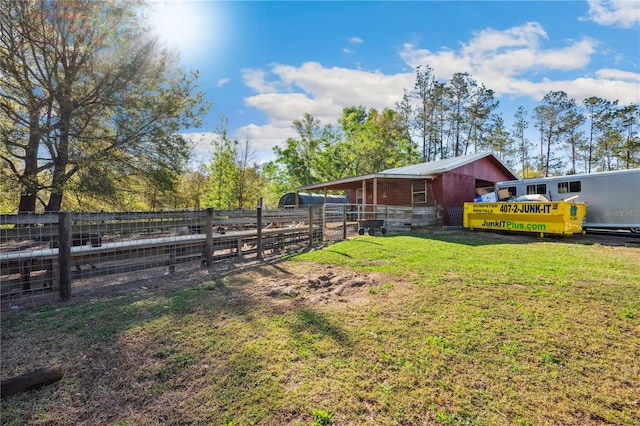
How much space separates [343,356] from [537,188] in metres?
15.4

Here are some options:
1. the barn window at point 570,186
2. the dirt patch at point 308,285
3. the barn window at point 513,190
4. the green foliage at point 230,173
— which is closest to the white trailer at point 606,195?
the barn window at point 570,186

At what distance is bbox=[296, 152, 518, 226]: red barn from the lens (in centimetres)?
1534

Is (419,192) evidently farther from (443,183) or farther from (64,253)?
(64,253)

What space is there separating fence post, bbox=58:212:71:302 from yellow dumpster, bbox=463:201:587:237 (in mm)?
13316

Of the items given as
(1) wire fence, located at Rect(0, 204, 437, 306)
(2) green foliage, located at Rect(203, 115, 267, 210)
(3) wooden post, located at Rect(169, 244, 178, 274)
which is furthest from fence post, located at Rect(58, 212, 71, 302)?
(2) green foliage, located at Rect(203, 115, 267, 210)

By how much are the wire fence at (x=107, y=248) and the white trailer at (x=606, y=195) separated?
1288 cm

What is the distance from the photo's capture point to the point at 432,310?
3480 mm

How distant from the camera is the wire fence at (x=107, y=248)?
391 centimetres

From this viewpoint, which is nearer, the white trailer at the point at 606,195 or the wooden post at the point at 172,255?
the wooden post at the point at 172,255

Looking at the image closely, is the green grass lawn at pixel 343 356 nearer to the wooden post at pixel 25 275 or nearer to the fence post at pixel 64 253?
the fence post at pixel 64 253

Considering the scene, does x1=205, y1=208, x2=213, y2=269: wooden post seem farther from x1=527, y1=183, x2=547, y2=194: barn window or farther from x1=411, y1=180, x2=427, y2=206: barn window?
x1=527, y1=183, x2=547, y2=194: barn window

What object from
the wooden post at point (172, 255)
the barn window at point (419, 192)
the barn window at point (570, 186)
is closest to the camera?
the wooden post at point (172, 255)

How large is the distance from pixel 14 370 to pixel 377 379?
115 inches

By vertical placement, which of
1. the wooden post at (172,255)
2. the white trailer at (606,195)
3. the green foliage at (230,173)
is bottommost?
the wooden post at (172,255)
